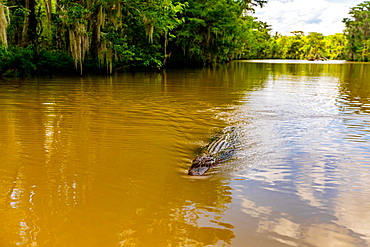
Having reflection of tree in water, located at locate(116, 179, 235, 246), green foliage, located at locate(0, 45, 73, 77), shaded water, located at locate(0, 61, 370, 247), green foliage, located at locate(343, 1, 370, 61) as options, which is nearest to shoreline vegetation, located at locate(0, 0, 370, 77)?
green foliage, located at locate(0, 45, 73, 77)

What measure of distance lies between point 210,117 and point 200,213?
17.3 feet

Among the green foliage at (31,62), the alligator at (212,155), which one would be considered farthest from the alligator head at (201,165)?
the green foliage at (31,62)

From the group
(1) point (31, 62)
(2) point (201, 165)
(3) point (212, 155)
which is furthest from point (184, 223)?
(1) point (31, 62)

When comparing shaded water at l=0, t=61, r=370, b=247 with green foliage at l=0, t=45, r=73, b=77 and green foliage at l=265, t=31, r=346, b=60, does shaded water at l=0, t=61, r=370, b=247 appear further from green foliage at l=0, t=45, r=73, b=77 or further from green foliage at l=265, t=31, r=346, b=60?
green foliage at l=265, t=31, r=346, b=60

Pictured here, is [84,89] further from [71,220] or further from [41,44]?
[71,220]

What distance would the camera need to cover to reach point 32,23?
1725 cm

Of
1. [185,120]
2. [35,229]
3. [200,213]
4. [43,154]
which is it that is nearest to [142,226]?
[200,213]

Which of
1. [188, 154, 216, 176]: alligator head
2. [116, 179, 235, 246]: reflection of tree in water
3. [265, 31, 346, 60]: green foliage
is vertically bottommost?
[116, 179, 235, 246]: reflection of tree in water

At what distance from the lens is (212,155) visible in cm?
541

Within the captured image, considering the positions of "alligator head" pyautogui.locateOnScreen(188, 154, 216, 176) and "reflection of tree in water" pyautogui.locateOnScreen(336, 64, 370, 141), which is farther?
"reflection of tree in water" pyautogui.locateOnScreen(336, 64, 370, 141)

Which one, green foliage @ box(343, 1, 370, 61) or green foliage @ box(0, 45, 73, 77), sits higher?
green foliage @ box(343, 1, 370, 61)

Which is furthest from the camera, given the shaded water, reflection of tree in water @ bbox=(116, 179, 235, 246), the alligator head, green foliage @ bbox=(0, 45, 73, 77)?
green foliage @ bbox=(0, 45, 73, 77)

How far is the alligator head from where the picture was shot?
15.4ft

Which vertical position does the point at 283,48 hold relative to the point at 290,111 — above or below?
above
